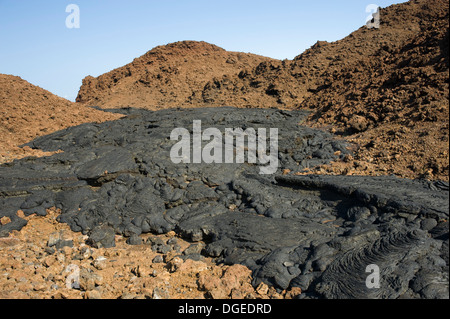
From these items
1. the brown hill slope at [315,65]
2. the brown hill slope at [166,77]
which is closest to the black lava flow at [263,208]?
the brown hill slope at [315,65]

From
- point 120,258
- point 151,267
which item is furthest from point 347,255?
point 120,258

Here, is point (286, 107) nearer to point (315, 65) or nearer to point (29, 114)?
point (315, 65)

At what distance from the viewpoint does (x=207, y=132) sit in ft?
24.7

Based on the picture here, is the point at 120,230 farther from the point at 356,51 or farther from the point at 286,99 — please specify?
the point at 356,51

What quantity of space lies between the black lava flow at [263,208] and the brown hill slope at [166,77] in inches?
410

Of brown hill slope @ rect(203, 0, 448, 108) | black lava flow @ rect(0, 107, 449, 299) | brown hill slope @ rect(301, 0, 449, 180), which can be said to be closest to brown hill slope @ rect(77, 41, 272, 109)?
brown hill slope @ rect(203, 0, 448, 108)

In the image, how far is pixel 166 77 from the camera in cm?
2152

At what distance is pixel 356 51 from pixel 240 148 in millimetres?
10434

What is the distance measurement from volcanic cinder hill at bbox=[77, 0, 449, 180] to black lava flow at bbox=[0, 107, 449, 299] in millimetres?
783

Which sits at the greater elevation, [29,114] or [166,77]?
[166,77]

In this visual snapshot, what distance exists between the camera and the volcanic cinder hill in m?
6.03

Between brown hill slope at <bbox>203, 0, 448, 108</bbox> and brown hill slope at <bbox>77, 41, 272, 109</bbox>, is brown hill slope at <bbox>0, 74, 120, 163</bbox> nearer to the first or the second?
brown hill slope at <bbox>203, 0, 448, 108</bbox>

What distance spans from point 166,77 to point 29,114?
493 inches

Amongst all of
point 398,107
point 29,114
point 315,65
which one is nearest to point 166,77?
point 315,65
